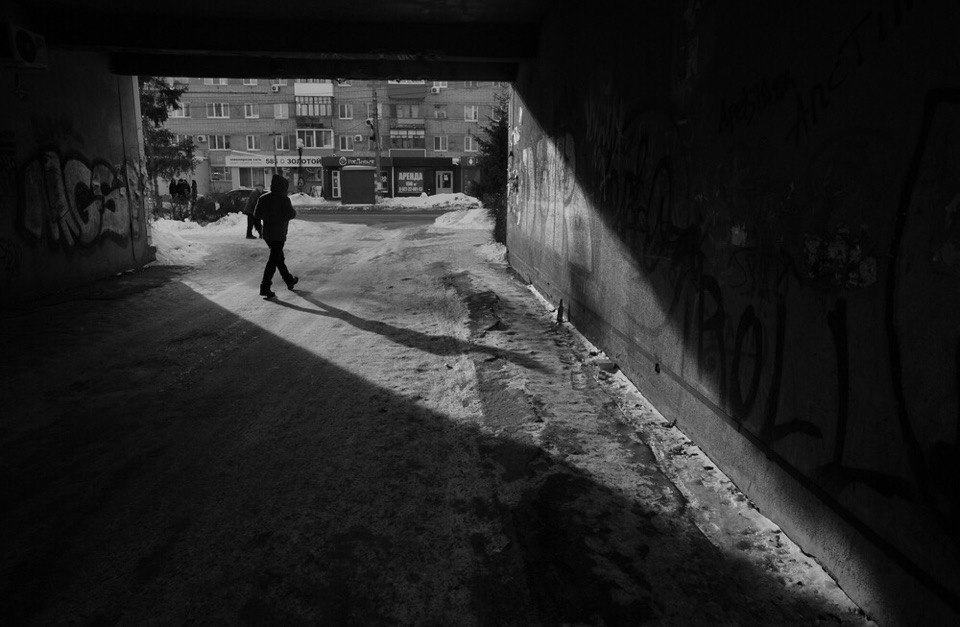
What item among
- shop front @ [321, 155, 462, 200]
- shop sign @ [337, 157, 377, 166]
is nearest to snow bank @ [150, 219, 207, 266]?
shop sign @ [337, 157, 377, 166]

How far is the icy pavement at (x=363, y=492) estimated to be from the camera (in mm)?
2605

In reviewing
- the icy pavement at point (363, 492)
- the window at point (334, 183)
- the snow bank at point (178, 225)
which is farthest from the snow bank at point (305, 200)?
the icy pavement at point (363, 492)

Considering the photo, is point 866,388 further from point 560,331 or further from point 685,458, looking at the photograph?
point 560,331

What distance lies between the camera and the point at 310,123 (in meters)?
56.6

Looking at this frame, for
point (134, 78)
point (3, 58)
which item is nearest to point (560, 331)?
point (3, 58)

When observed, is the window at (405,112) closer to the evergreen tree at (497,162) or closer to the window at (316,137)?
the window at (316,137)

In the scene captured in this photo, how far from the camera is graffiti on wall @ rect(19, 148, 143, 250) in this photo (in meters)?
8.90

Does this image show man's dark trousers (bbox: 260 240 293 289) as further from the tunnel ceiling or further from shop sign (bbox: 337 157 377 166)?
shop sign (bbox: 337 157 377 166)

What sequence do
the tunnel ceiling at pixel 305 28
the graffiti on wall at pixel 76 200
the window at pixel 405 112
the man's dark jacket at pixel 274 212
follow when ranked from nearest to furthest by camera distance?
the tunnel ceiling at pixel 305 28 < the graffiti on wall at pixel 76 200 < the man's dark jacket at pixel 274 212 < the window at pixel 405 112

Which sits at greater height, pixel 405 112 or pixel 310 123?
pixel 405 112

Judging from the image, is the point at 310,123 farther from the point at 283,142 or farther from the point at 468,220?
the point at 468,220

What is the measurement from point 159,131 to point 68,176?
21.6 m

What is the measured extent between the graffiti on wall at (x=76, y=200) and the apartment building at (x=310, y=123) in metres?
42.0

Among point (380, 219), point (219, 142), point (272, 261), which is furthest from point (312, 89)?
point (272, 261)
